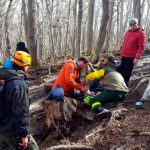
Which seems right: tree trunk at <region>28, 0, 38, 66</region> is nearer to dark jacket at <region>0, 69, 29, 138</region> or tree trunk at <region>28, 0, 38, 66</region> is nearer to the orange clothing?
the orange clothing

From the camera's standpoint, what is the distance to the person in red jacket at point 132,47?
837 cm

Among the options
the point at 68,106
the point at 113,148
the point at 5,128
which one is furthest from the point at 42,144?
the point at 5,128

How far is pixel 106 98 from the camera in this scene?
296 inches

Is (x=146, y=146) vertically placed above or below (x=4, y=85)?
below

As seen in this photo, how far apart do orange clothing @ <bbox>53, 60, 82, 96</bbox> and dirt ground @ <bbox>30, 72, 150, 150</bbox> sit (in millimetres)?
843

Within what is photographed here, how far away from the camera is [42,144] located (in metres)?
6.39

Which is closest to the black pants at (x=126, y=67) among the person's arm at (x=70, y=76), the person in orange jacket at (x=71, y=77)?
the person in orange jacket at (x=71, y=77)

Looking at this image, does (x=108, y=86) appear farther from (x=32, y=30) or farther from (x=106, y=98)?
(x=32, y=30)

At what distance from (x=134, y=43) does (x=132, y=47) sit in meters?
0.12

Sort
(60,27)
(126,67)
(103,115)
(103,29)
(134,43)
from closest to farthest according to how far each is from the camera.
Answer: (103,115)
(134,43)
(126,67)
(103,29)
(60,27)

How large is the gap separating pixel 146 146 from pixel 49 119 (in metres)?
2.14

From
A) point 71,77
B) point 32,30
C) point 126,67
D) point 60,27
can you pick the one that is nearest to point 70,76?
point 71,77

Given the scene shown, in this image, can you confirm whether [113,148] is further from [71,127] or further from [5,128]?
[5,128]

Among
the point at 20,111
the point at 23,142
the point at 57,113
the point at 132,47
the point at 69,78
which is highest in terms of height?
the point at 132,47
